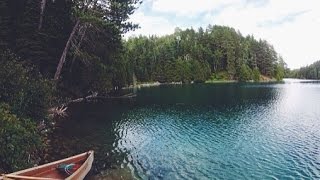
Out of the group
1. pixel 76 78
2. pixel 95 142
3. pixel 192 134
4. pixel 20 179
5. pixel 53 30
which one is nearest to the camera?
pixel 20 179

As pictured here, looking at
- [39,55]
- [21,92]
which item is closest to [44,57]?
[39,55]

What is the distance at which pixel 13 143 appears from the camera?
2112 centimetres

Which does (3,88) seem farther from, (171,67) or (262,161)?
(171,67)

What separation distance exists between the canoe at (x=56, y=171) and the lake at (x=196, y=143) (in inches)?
55.8

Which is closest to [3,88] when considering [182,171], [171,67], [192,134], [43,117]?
[43,117]

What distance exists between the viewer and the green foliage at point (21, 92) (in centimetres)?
2705

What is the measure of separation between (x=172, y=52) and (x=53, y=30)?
14908 cm

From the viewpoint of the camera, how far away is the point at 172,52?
19450 cm

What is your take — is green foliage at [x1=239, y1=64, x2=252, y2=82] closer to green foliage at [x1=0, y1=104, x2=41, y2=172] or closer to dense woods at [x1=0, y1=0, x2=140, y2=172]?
dense woods at [x1=0, y1=0, x2=140, y2=172]

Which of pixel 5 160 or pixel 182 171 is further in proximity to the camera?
pixel 182 171

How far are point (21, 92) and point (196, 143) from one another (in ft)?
61.9

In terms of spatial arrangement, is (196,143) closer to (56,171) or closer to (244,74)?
(56,171)

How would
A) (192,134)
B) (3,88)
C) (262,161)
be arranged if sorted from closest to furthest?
(3,88), (262,161), (192,134)

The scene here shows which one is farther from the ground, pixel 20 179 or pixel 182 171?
pixel 20 179
